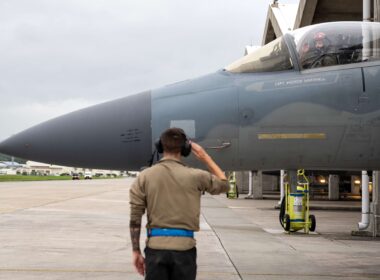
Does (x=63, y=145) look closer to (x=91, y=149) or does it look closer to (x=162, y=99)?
(x=91, y=149)

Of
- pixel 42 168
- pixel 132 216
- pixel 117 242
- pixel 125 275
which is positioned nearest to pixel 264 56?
pixel 132 216

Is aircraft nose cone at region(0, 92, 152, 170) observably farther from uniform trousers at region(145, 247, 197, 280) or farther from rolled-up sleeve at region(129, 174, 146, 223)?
uniform trousers at region(145, 247, 197, 280)

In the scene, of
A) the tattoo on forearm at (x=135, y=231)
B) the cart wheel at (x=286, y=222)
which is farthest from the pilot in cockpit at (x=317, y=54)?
the cart wheel at (x=286, y=222)

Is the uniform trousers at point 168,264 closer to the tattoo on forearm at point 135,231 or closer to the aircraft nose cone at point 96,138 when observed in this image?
the tattoo on forearm at point 135,231

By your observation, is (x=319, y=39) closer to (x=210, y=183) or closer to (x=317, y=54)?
(x=317, y=54)

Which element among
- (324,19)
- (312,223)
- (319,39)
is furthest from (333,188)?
(319,39)

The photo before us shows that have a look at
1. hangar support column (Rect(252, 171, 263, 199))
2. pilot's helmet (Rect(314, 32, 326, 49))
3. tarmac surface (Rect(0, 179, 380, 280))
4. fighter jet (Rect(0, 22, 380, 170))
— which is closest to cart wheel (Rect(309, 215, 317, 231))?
tarmac surface (Rect(0, 179, 380, 280))

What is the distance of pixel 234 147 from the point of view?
511 cm

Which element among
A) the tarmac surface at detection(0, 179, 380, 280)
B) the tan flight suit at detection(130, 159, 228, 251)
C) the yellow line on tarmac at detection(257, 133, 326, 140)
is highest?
the yellow line on tarmac at detection(257, 133, 326, 140)

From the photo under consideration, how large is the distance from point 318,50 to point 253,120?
3.30 feet

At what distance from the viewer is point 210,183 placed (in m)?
3.57

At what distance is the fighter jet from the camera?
198 inches

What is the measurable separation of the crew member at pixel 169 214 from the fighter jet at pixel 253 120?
4.80ft

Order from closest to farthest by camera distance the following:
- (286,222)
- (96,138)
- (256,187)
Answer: (96,138) < (286,222) < (256,187)
